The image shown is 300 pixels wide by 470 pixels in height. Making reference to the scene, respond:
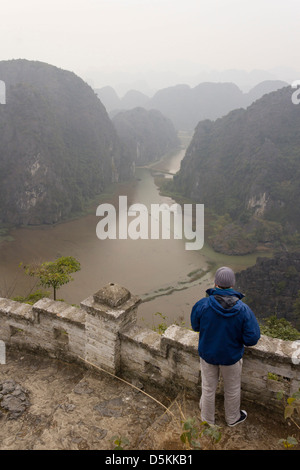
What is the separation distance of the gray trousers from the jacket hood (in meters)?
0.81

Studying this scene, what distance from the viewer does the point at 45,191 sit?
199 feet

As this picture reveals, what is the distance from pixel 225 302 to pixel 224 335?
40 centimetres

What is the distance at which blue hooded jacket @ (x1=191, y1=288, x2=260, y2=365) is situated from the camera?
12.4ft

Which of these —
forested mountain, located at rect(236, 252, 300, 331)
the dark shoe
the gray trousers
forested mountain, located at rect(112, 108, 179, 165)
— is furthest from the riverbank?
forested mountain, located at rect(112, 108, 179, 165)

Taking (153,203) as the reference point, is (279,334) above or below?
above

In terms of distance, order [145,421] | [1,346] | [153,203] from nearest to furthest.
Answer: [145,421] < [1,346] < [153,203]

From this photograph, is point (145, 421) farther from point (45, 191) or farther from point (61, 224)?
point (45, 191)

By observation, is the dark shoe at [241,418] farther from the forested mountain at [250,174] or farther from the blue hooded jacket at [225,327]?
the forested mountain at [250,174]

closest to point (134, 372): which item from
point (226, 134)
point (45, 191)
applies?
point (45, 191)

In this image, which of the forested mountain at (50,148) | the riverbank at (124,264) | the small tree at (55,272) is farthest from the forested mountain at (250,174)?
the small tree at (55,272)

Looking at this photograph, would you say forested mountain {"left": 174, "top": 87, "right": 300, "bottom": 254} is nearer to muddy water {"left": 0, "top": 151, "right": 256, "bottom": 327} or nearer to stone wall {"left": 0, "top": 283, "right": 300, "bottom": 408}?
muddy water {"left": 0, "top": 151, "right": 256, "bottom": 327}

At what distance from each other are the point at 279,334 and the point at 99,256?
2844cm

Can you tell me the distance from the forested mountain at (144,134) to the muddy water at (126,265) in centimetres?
5988
